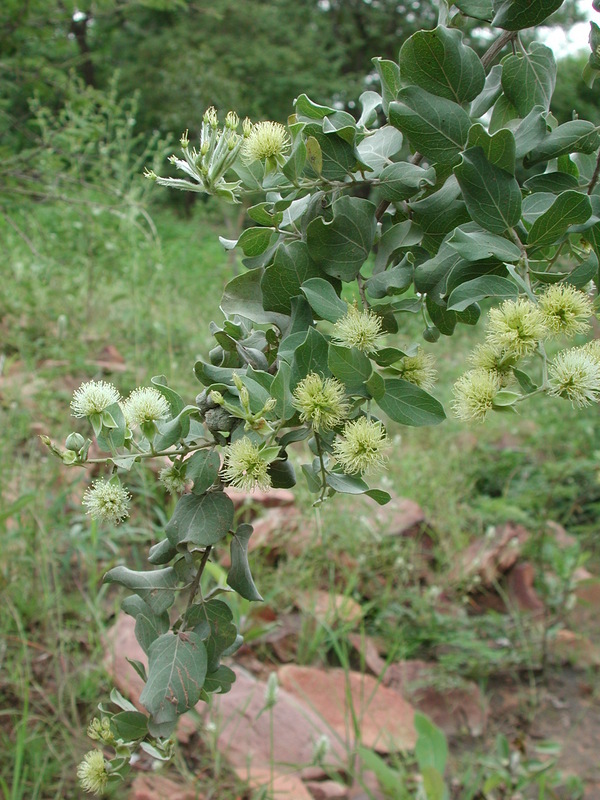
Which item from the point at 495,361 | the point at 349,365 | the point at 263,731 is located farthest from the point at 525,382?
the point at 263,731

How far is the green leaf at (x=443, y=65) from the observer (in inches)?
20.4

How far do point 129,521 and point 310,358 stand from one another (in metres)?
1.56

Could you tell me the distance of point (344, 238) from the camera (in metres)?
0.54

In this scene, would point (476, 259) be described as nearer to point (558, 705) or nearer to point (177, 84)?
point (558, 705)

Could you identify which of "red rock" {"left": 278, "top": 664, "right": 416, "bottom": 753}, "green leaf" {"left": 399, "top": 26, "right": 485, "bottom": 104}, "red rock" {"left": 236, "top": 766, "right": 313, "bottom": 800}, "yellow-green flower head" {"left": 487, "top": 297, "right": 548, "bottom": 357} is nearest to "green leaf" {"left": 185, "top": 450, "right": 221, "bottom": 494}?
"yellow-green flower head" {"left": 487, "top": 297, "right": 548, "bottom": 357}

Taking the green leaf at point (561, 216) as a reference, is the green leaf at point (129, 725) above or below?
below

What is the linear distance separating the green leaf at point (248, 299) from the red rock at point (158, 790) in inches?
42.4

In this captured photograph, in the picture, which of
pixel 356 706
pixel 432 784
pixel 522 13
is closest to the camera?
pixel 522 13

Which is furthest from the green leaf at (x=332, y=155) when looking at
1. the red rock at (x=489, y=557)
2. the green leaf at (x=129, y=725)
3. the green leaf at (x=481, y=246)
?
the red rock at (x=489, y=557)

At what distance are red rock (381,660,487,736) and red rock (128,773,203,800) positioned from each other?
674 mm

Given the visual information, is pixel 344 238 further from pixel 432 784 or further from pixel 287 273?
pixel 432 784

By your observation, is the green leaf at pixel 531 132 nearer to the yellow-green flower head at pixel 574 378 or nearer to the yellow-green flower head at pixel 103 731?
the yellow-green flower head at pixel 574 378

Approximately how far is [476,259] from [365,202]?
0.35 ft

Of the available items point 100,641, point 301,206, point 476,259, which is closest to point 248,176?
point 301,206
